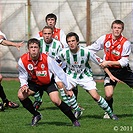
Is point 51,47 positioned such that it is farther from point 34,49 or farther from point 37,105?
point 34,49

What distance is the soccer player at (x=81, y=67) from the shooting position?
38.4ft

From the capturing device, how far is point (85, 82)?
11930 millimetres

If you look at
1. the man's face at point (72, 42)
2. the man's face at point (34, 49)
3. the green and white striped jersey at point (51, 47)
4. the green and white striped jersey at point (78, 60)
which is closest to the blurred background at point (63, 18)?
the green and white striped jersey at point (51, 47)

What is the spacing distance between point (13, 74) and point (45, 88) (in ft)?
38.2

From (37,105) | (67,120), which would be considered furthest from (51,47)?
(67,120)

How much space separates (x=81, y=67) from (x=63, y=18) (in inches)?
429

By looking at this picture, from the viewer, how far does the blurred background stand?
22.0 m

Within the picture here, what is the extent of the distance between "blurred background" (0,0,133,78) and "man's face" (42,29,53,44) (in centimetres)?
842

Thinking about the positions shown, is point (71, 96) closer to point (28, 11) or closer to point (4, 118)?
point (4, 118)

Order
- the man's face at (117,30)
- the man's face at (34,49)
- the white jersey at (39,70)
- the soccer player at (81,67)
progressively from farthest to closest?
the man's face at (117,30) < the soccer player at (81,67) < the white jersey at (39,70) < the man's face at (34,49)

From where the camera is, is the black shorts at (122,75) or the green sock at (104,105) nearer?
the green sock at (104,105)

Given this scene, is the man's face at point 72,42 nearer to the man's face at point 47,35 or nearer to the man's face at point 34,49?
the man's face at point 34,49

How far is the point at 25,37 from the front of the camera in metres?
23.0

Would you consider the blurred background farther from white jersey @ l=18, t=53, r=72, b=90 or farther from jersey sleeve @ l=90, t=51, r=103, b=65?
white jersey @ l=18, t=53, r=72, b=90
